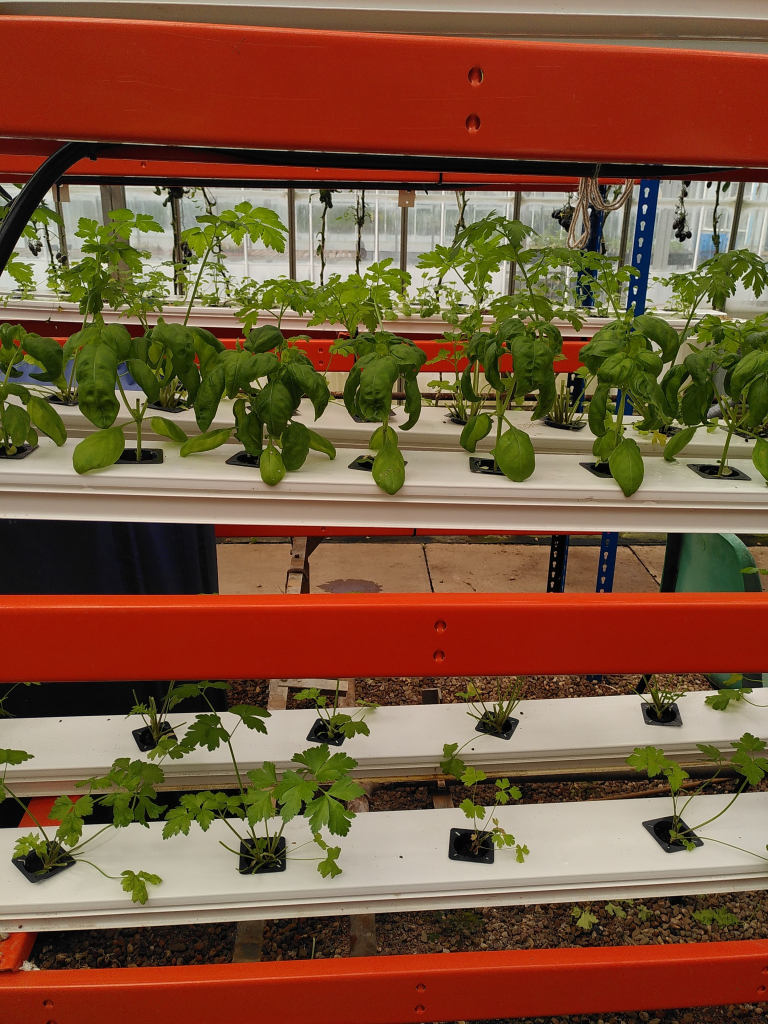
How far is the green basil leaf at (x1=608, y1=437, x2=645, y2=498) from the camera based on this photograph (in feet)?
3.65

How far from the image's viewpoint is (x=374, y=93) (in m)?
0.76

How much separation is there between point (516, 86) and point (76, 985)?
1456 millimetres

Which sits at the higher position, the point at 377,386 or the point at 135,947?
the point at 377,386

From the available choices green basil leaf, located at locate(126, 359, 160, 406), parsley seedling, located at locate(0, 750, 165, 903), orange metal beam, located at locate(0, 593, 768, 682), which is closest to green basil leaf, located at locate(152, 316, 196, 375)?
green basil leaf, located at locate(126, 359, 160, 406)

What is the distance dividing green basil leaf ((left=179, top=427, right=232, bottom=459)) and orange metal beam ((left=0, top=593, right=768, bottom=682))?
0.32 metres

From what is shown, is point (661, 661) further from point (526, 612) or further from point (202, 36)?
point (202, 36)

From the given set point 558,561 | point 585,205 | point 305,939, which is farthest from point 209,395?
point 558,561

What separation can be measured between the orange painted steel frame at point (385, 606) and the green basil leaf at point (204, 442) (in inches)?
13.0

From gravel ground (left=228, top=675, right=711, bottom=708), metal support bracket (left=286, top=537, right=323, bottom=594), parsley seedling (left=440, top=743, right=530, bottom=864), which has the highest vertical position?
parsley seedling (left=440, top=743, right=530, bottom=864)

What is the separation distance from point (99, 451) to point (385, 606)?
0.49 m

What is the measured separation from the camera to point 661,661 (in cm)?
103

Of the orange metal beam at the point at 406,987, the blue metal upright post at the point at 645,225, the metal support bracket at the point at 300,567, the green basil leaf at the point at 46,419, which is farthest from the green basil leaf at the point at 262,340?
the blue metal upright post at the point at 645,225

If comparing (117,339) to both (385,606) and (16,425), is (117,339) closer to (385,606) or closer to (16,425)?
(16,425)

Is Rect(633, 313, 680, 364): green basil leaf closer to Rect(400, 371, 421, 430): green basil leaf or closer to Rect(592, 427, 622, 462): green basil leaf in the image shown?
Rect(592, 427, 622, 462): green basil leaf
